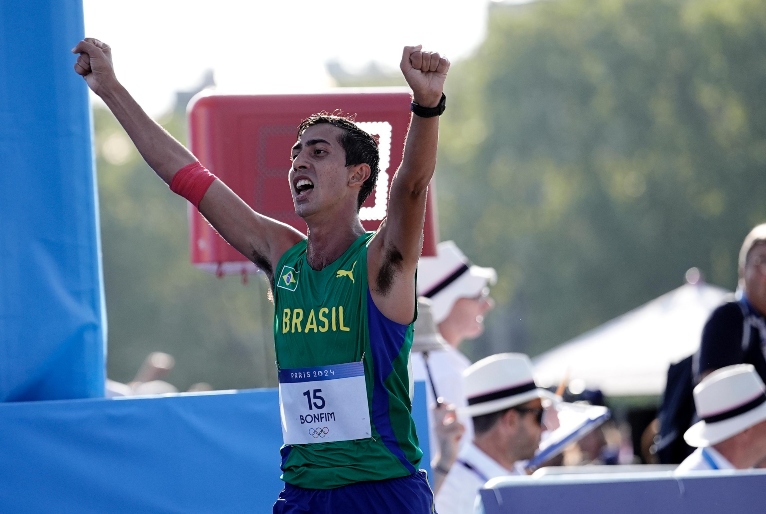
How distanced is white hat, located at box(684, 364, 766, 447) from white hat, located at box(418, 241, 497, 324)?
5.82 ft

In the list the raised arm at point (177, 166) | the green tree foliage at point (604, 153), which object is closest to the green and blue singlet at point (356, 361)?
the raised arm at point (177, 166)

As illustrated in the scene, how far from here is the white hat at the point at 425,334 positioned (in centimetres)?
602

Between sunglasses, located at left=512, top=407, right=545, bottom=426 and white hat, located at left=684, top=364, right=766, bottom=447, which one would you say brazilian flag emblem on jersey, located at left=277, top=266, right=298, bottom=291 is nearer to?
sunglasses, located at left=512, top=407, right=545, bottom=426

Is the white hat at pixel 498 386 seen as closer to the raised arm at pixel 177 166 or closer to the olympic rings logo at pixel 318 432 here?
the raised arm at pixel 177 166

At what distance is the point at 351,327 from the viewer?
10.5ft

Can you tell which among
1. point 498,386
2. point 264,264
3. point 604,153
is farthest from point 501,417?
point 604,153

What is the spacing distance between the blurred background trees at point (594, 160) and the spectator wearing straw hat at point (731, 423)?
84.5 feet

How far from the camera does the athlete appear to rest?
310cm

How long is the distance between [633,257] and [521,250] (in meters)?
3.44

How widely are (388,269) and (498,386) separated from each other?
9.30 feet

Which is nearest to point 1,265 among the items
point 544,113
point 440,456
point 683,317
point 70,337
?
point 70,337

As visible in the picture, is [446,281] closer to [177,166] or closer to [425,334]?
[425,334]

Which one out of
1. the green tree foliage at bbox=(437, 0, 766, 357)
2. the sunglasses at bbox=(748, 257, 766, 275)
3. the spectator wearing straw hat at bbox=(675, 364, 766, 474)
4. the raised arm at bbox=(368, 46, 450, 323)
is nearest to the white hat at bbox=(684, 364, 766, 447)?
the spectator wearing straw hat at bbox=(675, 364, 766, 474)

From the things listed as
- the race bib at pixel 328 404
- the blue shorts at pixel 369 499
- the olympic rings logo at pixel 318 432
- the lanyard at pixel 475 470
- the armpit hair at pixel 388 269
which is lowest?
the lanyard at pixel 475 470
